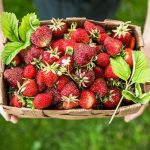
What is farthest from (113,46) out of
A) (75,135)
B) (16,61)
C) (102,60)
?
(75,135)

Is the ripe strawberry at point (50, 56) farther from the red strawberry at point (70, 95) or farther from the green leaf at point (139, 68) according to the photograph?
the green leaf at point (139, 68)

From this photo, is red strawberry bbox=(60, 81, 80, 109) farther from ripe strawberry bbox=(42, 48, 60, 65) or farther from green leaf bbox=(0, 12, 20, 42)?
green leaf bbox=(0, 12, 20, 42)

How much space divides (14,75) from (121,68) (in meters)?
0.28

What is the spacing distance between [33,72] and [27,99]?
0.07m

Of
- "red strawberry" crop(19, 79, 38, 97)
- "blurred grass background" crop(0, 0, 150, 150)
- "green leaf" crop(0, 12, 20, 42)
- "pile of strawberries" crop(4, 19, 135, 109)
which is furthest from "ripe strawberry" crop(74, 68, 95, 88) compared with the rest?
"blurred grass background" crop(0, 0, 150, 150)

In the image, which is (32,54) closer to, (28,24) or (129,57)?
(28,24)

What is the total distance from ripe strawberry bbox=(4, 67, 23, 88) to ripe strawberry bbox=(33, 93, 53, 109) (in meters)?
0.07

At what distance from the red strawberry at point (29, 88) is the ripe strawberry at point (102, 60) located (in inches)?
6.9

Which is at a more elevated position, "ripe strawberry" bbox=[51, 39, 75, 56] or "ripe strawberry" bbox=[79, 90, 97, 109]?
"ripe strawberry" bbox=[51, 39, 75, 56]

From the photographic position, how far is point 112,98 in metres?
1.09

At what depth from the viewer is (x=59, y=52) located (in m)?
1.10

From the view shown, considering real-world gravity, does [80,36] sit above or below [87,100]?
above

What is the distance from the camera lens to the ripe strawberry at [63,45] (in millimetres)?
1104

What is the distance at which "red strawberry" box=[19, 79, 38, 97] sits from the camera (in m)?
1.07
